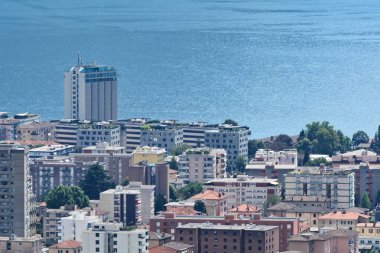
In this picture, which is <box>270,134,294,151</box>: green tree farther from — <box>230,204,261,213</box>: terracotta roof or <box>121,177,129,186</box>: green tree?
<box>230,204,261,213</box>: terracotta roof

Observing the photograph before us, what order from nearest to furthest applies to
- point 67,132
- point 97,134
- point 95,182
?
point 95,182 < point 97,134 < point 67,132

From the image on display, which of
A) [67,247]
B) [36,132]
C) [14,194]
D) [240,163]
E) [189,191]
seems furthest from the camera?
[36,132]

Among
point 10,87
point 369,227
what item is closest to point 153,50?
point 10,87

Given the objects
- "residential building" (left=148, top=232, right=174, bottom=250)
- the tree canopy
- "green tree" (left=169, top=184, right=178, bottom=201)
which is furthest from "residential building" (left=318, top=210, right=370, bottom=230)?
the tree canopy

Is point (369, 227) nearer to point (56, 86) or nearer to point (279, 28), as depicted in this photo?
point (56, 86)

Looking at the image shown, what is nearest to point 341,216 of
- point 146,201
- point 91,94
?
point 146,201

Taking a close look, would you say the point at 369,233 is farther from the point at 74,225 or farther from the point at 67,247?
the point at 67,247

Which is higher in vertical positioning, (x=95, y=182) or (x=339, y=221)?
(x=95, y=182)

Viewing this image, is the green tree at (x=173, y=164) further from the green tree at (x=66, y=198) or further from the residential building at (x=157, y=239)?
the residential building at (x=157, y=239)
